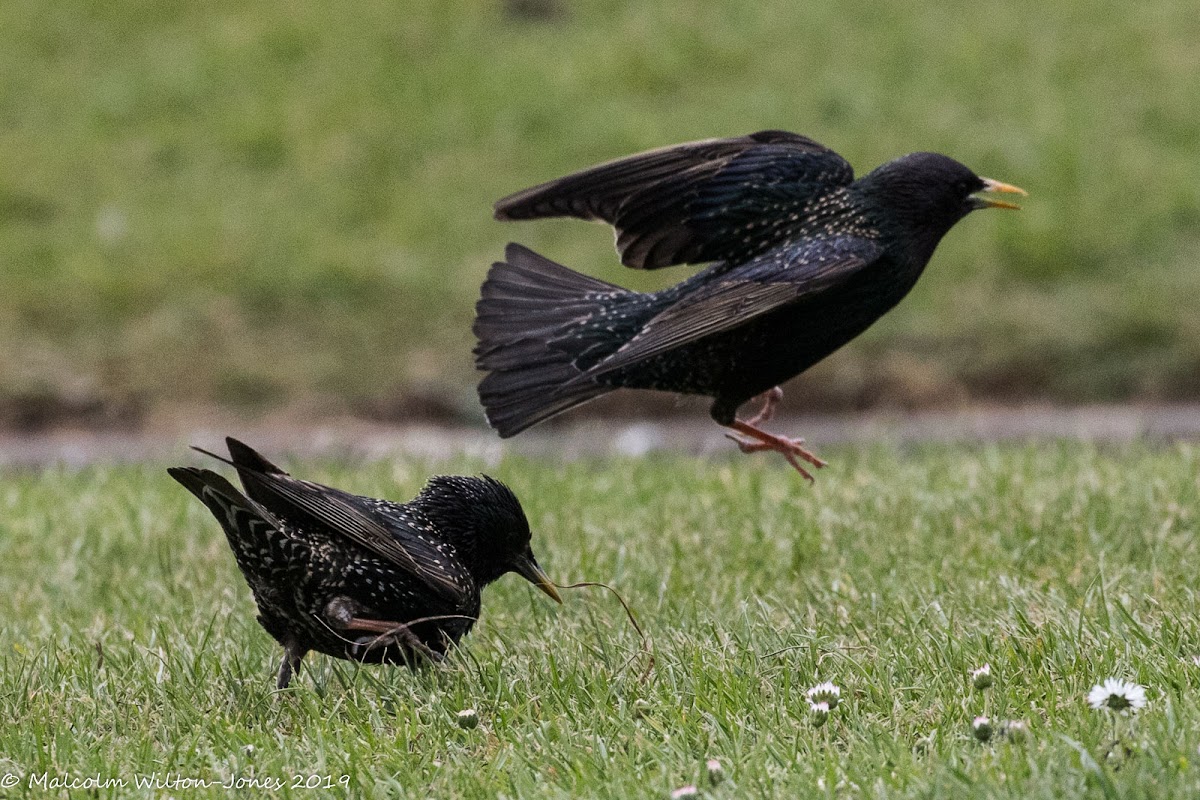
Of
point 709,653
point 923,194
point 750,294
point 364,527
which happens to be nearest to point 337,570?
point 364,527

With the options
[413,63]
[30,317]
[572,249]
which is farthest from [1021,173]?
[30,317]

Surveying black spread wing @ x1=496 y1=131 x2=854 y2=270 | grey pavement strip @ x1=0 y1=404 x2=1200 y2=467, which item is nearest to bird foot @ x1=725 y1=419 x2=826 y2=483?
black spread wing @ x1=496 y1=131 x2=854 y2=270

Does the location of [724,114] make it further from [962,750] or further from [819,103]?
[962,750]

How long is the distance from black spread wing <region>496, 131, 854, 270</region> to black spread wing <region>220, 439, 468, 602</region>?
1.37 m

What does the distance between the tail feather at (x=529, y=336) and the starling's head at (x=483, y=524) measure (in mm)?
485

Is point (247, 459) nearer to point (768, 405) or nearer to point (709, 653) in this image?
point (709, 653)

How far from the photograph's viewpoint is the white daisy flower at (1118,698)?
3.41 metres

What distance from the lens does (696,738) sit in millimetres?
3654

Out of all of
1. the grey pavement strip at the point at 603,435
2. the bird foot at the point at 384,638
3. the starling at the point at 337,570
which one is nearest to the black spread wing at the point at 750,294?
the starling at the point at 337,570

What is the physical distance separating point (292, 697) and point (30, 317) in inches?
301

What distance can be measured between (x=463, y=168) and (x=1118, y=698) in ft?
31.9

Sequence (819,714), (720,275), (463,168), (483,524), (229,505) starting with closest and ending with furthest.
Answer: (819,714), (229,505), (483,524), (720,275), (463,168)

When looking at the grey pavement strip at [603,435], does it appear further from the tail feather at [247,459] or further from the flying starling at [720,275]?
the tail feather at [247,459]

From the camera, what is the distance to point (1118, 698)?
3412 millimetres
